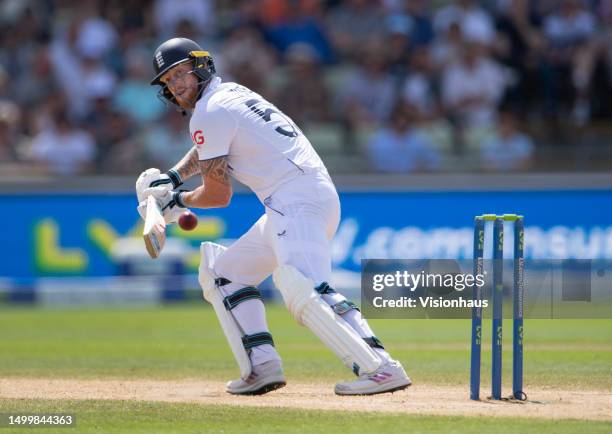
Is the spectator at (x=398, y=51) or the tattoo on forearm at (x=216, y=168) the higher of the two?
the spectator at (x=398, y=51)

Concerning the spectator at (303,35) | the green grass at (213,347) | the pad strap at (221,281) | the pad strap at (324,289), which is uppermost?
the spectator at (303,35)

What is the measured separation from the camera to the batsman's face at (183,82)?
6.53 meters

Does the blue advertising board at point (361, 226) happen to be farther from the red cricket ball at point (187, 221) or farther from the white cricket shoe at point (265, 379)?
the red cricket ball at point (187, 221)

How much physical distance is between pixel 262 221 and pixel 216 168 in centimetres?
47

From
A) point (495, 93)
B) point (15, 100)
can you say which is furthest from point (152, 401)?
point (15, 100)

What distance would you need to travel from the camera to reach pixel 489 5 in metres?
15.0

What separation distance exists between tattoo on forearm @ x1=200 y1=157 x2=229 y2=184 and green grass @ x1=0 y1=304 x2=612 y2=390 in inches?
70.7

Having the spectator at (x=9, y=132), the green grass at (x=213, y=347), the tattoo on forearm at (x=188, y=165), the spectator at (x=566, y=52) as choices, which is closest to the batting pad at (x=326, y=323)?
the tattoo on forearm at (x=188, y=165)

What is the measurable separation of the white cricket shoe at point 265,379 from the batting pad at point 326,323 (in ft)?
1.67

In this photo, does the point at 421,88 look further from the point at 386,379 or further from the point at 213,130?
the point at 386,379

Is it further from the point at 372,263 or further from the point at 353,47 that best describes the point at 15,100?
the point at 372,263

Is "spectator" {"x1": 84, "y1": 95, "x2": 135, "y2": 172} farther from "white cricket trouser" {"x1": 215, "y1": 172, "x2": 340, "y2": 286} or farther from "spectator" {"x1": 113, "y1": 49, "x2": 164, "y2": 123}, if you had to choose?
"white cricket trouser" {"x1": 215, "y1": 172, "x2": 340, "y2": 286}

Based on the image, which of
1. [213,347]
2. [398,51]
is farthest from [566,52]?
[213,347]

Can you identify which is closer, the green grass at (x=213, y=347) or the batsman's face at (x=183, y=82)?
the batsman's face at (x=183, y=82)
